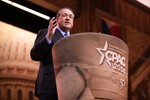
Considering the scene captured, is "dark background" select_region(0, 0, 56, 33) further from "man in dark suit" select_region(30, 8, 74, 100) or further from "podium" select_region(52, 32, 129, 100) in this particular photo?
"podium" select_region(52, 32, 129, 100)

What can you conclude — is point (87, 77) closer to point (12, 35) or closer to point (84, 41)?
point (84, 41)

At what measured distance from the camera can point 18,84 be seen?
13.3ft

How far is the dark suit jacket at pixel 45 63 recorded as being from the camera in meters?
2.22

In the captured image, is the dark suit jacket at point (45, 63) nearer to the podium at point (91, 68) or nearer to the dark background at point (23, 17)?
the podium at point (91, 68)

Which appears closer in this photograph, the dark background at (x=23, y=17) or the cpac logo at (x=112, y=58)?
the cpac logo at (x=112, y=58)

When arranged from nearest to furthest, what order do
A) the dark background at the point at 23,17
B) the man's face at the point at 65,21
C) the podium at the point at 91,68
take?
1. the podium at the point at 91,68
2. the man's face at the point at 65,21
3. the dark background at the point at 23,17

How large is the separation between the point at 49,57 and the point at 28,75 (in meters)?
1.96

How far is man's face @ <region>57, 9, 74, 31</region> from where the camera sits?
7.71ft

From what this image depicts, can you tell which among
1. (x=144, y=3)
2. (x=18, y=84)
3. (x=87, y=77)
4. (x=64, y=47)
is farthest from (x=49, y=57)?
(x=144, y=3)

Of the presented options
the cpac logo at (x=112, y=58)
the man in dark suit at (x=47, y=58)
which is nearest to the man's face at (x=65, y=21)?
the man in dark suit at (x=47, y=58)

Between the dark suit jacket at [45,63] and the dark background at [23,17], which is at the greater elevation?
the dark background at [23,17]

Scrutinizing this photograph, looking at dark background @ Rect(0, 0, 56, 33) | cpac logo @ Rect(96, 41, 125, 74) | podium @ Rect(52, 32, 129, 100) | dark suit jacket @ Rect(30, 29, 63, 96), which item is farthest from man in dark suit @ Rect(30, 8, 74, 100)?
dark background @ Rect(0, 0, 56, 33)

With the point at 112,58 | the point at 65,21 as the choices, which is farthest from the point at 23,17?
the point at 112,58

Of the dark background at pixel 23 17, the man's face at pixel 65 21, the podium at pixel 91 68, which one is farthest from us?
the dark background at pixel 23 17
